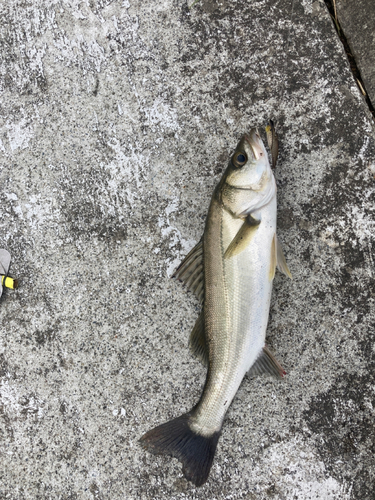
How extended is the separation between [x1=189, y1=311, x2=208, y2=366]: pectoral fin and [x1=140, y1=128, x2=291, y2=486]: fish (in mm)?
33

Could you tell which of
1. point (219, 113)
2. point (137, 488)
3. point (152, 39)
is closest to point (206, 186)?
point (219, 113)

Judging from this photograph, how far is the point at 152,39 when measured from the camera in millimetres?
2881

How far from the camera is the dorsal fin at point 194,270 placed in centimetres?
244

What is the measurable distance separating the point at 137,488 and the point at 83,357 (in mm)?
1064

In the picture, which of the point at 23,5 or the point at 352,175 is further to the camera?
the point at 23,5

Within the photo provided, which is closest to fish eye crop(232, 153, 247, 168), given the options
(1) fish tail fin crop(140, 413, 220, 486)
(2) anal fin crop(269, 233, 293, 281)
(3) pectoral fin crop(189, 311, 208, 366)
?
(2) anal fin crop(269, 233, 293, 281)

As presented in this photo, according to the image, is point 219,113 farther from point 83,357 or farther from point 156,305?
point 83,357

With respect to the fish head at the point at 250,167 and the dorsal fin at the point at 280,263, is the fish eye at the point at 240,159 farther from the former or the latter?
the dorsal fin at the point at 280,263

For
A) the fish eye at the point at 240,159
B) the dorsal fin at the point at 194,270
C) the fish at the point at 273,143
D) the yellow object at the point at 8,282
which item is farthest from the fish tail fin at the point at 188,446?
the fish at the point at 273,143

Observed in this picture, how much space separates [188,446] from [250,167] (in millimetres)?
1953

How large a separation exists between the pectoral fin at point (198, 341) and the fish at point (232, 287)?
1.3 inches

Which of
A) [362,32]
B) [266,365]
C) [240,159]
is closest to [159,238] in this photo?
[240,159]

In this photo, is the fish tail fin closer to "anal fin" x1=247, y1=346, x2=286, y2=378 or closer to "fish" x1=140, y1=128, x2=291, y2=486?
"fish" x1=140, y1=128, x2=291, y2=486

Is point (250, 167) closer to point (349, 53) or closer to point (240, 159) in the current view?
point (240, 159)
